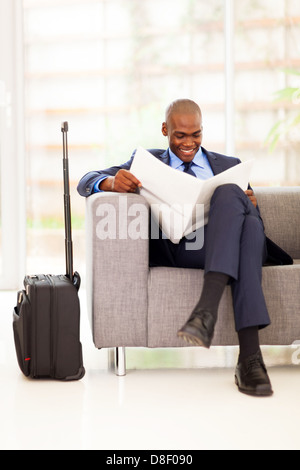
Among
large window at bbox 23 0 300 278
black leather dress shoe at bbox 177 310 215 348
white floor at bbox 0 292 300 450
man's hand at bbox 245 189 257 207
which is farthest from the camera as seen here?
large window at bbox 23 0 300 278

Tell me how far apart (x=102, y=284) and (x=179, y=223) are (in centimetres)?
33

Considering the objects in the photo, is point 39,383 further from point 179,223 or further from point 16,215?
point 16,215

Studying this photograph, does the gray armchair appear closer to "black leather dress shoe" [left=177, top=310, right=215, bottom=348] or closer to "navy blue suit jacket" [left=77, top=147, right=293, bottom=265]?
"navy blue suit jacket" [left=77, top=147, right=293, bottom=265]

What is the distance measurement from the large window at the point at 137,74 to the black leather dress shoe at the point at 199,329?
2217 mm

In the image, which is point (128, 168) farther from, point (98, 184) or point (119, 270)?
point (119, 270)

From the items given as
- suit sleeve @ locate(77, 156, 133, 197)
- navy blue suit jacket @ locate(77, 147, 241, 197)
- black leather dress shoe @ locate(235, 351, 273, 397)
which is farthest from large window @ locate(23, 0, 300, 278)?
black leather dress shoe @ locate(235, 351, 273, 397)

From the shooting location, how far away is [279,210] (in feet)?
8.98

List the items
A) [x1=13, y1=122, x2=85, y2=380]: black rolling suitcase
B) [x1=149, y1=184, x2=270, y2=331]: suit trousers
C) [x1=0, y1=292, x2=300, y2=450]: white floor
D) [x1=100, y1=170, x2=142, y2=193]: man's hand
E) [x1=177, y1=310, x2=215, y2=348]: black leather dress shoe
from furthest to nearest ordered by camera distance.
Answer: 1. [x1=100, y1=170, x2=142, y2=193]: man's hand
2. [x1=13, y1=122, x2=85, y2=380]: black rolling suitcase
3. [x1=149, y1=184, x2=270, y2=331]: suit trousers
4. [x1=177, y1=310, x2=215, y2=348]: black leather dress shoe
5. [x1=0, y1=292, x2=300, y2=450]: white floor

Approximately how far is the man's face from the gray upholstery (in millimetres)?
356

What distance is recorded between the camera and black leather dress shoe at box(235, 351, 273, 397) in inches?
77.8

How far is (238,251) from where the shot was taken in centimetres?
200

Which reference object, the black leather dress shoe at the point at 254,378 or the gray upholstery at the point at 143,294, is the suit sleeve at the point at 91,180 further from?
the black leather dress shoe at the point at 254,378

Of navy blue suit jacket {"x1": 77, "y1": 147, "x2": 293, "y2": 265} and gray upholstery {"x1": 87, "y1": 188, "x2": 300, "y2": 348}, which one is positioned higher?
navy blue suit jacket {"x1": 77, "y1": 147, "x2": 293, "y2": 265}
